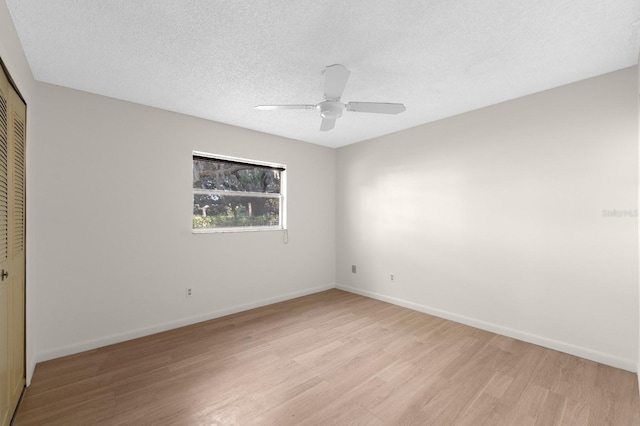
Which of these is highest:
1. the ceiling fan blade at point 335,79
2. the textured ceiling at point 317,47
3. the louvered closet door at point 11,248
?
the textured ceiling at point 317,47

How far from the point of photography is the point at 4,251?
1684 mm

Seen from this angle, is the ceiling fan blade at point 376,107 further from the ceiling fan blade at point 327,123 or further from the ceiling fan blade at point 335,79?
the ceiling fan blade at point 327,123

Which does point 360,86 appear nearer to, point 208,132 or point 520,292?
point 208,132

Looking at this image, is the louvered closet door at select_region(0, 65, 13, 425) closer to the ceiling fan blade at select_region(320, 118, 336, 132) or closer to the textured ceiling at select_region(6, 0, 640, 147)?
the textured ceiling at select_region(6, 0, 640, 147)

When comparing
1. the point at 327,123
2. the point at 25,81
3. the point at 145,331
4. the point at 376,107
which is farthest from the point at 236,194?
the point at 376,107

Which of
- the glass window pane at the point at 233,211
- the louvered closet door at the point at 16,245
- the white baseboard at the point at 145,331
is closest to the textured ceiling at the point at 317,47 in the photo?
the louvered closet door at the point at 16,245

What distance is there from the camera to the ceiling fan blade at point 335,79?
1.97 metres

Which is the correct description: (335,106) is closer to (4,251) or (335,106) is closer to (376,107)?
(376,107)

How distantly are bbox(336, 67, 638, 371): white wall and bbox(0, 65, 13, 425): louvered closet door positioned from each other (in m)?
3.80

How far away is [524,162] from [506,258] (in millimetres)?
1014

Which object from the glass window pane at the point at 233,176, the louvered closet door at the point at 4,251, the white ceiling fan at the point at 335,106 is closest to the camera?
the louvered closet door at the point at 4,251

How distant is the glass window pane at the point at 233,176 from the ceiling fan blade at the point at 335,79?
202 centimetres

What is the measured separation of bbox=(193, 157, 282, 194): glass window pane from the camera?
365 centimetres

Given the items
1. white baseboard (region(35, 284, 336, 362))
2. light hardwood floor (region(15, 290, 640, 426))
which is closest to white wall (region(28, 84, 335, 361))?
white baseboard (region(35, 284, 336, 362))
